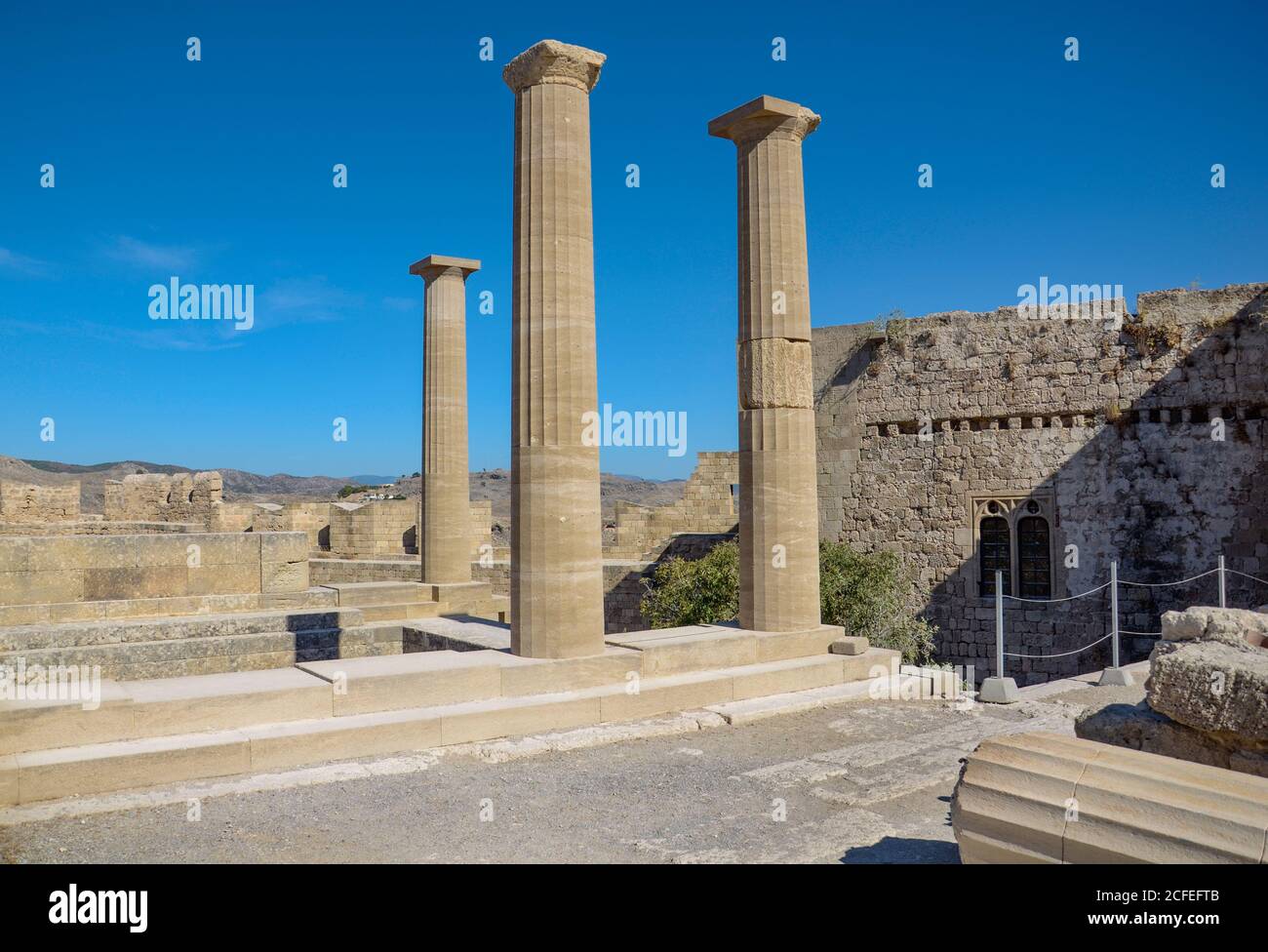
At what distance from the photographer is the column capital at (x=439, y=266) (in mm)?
13906

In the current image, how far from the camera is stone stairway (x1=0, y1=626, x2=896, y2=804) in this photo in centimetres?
565

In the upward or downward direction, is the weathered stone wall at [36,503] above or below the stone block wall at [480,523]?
above

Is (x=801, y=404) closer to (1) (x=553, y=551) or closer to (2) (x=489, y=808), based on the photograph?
(1) (x=553, y=551)

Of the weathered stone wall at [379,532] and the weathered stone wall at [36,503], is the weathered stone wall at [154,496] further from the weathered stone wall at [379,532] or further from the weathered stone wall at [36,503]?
the weathered stone wall at [379,532]

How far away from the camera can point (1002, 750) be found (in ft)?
13.3

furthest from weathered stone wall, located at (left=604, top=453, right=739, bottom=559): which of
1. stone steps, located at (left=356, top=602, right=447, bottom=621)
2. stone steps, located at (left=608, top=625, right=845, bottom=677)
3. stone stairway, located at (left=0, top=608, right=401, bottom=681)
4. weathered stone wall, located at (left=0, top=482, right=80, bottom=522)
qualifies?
weathered stone wall, located at (left=0, top=482, right=80, bottom=522)

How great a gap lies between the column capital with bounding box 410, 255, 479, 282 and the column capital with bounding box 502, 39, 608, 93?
230 inches

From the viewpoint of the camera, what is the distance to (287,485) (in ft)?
265

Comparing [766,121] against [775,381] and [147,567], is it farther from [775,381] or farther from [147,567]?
[147,567]

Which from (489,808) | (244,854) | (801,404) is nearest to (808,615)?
(801,404)

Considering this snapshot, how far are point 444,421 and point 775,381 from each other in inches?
250

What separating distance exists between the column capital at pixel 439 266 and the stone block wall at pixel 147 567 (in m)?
4.45

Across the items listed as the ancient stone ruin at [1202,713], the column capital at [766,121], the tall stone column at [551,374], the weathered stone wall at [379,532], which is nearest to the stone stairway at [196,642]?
the tall stone column at [551,374]
